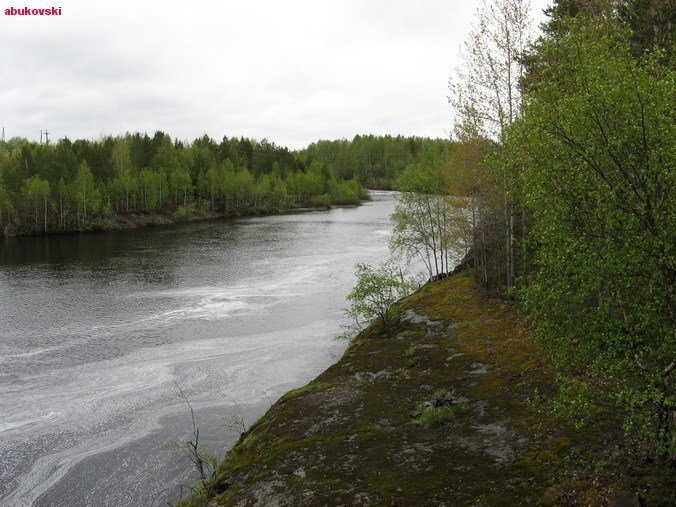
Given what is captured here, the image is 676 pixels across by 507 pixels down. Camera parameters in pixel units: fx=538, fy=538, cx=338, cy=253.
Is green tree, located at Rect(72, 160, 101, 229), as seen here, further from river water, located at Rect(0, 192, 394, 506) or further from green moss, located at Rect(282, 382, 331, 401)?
green moss, located at Rect(282, 382, 331, 401)

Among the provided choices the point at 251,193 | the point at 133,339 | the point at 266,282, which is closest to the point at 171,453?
the point at 133,339

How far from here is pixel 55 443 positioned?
2580cm

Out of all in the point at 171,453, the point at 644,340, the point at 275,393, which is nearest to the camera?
the point at 644,340

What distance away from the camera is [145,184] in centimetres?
12475

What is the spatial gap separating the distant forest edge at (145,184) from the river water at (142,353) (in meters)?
26.9

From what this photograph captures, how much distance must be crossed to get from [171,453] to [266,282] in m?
36.6

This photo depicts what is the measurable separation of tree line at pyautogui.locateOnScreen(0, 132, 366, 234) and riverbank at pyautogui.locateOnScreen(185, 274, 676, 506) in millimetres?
94638

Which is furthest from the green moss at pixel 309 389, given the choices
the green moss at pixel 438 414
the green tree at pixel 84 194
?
the green tree at pixel 84 194

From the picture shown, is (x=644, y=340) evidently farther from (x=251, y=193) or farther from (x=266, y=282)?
(x=251, y=193)

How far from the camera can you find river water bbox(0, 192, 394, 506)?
938 inches

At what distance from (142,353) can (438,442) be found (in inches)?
1036

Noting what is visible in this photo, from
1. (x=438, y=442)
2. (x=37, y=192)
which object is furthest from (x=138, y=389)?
(x=37, y=192)

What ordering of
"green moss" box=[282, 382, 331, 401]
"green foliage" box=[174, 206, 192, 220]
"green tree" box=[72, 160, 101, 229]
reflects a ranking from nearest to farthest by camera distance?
"green moss" box=[282, 382, 331, 401] < "green tree" box=[72, 160, 101, 229] < "green foliage" box=[174, 206, 192, 220]

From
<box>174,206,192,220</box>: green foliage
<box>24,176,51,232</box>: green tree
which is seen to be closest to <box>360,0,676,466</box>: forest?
<box>24,176,51,232</box>: green tree
